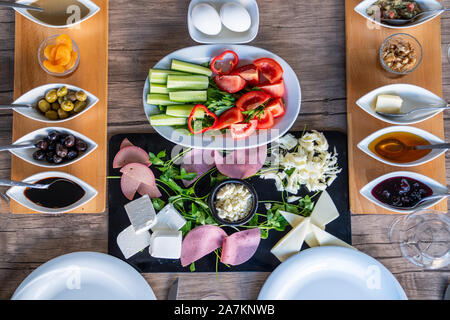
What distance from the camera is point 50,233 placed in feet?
4.18

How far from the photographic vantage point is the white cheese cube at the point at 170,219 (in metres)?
1.25

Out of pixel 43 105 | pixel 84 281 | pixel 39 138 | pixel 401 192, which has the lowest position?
pixel 84 281

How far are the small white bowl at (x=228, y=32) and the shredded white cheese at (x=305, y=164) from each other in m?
0.37

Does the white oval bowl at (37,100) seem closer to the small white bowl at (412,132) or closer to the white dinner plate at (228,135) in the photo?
the white dinner plate at (228,135)

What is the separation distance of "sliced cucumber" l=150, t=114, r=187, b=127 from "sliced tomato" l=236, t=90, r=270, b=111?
210 mm

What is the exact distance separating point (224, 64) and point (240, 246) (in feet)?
2.05

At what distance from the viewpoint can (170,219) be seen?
1252 mm

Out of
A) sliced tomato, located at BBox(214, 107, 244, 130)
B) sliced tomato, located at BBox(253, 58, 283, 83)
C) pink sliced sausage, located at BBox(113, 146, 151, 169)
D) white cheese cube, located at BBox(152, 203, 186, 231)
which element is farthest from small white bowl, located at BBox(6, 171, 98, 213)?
sliced tomato, located at BBox(253, 58, 283, 83)

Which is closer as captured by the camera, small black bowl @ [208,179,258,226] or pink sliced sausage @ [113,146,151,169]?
small black bowl @ [208,179,258,226]

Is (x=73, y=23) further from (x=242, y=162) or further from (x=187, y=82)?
(x=242, y=162)

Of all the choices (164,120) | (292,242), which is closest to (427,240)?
(292,242)

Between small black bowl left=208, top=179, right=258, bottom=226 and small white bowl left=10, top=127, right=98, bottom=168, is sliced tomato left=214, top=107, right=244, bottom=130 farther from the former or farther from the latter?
small white bowl left=10, top=127, right=98, bottom=168

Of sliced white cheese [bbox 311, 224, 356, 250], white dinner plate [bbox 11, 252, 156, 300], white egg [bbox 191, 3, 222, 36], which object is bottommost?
white dinner plate [bbox 11, 252, 156, 300]

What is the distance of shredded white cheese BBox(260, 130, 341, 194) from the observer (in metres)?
1.23
